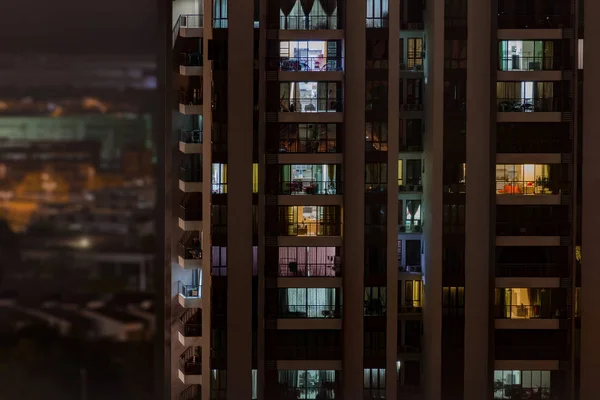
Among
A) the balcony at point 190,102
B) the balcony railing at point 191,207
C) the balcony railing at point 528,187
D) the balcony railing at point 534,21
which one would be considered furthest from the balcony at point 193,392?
the balcony railing at point 534,21

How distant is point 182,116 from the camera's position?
8.60 feet

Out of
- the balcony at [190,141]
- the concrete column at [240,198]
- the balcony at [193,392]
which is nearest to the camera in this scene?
the concrete column at [240,198]

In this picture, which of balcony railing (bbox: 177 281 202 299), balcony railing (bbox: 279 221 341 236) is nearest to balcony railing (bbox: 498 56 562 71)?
balcony railing (bbox: 279 221 341 236)

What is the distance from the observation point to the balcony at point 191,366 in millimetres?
2607

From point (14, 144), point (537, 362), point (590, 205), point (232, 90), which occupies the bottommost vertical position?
point (537, 362)

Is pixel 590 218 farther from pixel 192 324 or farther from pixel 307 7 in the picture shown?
pixel 192 324

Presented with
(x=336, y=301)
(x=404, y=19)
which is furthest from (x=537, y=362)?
(x=404, y=19)

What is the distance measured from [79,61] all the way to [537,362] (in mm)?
2592

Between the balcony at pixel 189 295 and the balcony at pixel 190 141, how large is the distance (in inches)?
25.1

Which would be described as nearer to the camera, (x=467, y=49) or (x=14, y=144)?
(x=467, y=49)

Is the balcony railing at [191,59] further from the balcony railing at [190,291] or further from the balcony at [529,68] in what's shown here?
the balcony at [529,68]

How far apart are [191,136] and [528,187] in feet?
5.21

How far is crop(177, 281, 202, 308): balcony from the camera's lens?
8.53 feet

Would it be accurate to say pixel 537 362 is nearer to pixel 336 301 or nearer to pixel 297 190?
pixel 336 301
